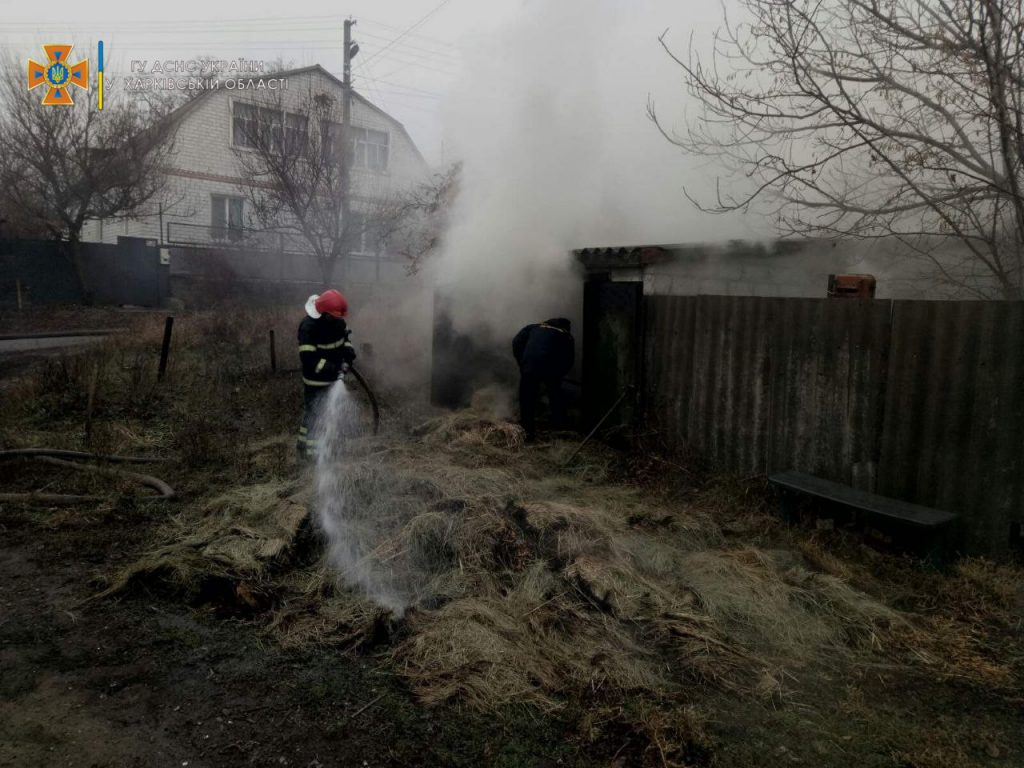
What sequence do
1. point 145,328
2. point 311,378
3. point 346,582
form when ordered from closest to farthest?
point 346,582 → point 311,378 → point 145,328

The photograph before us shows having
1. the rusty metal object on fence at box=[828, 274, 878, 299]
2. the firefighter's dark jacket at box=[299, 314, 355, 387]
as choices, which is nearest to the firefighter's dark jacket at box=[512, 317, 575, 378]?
the firefighter's dark jacket at box=[299, 314, 355, 387]

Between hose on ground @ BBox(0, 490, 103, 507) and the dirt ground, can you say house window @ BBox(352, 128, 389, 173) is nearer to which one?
hose on ground @ BBox(0, 490, 103, 507)

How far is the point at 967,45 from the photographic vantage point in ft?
17.4

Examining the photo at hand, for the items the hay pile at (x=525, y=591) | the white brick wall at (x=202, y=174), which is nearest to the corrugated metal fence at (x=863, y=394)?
the hay pile at (x=525, y=591)

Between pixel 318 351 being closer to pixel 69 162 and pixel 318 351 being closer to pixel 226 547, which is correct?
pixel 226 547

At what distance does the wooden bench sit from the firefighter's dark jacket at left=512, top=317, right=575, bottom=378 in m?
3.13

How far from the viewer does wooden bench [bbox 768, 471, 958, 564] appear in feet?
14.7

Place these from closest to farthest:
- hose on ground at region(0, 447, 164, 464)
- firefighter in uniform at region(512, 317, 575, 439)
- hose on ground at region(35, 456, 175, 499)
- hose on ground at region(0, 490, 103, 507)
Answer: hose on ground at region(0, 490, 103, 507), hose on ground at region(35, 456, 175, 499), hose on ground at region(0, 447, 164, 464), firefighter in uniform at region(512, 317, 575, 439)

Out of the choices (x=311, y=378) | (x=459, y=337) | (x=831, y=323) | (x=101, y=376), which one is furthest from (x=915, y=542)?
(x=101, y=376)

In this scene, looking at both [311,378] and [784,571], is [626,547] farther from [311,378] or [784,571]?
[311,378]

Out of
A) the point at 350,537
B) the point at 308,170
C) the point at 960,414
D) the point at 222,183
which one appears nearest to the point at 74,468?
the point at 350,537

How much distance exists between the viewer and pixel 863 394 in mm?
5324

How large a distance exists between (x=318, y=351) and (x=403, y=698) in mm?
4588

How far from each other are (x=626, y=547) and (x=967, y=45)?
475 cm
